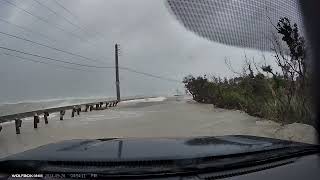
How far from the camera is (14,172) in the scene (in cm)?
352

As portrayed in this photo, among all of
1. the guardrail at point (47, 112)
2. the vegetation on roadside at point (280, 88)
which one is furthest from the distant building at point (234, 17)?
the guardrail at point (47, 112)

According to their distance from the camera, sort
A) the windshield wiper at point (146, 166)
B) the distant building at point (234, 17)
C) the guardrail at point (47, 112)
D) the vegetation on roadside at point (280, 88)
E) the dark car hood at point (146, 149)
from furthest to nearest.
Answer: the guardrail at point (47, 112) < the vegetation on roadside at point (280, 88) < the distant building at point (234, 17) < the dark car hood at point (146, 149) < the windshield wiper at point (146, 166)

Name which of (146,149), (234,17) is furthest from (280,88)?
(146,149)

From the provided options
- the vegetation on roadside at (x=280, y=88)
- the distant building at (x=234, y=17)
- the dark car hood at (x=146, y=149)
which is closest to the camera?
the dark car hood at (x=146, y=149)

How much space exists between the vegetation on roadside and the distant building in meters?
0.53

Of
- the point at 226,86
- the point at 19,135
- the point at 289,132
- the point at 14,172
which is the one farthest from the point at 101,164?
the point at 226,86

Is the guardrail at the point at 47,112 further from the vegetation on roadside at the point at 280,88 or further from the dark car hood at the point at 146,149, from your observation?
the dark car hood at the point at 146,149

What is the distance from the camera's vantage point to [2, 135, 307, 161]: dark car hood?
3.54 metres

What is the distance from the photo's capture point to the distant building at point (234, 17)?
17.8ft

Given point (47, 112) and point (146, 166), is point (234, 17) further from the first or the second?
point (47, 112)

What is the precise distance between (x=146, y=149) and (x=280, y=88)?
14396mm

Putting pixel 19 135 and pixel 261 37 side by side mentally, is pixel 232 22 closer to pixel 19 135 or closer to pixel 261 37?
pixel 261 37

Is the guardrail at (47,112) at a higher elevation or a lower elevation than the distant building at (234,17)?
lower

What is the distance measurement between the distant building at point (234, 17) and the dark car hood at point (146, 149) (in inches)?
61.7
